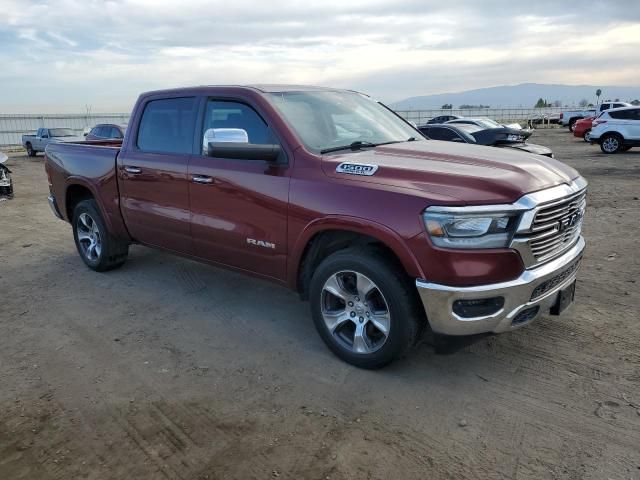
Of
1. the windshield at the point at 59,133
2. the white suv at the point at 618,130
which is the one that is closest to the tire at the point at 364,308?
the white suv at the point at 618,130

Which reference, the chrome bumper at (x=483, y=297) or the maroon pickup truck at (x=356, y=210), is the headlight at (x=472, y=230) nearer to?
the maroon pickup truck at (x=356, y=210)

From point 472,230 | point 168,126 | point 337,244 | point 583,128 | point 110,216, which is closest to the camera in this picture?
point 472,230

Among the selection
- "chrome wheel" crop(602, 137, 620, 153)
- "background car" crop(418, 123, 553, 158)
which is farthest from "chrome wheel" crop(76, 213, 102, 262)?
"chrome wheel" crop(602, 137, 620, 153)

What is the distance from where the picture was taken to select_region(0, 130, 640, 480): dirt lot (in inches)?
108

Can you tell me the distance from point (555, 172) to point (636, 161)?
51.3 ft

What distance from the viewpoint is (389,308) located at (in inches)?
131

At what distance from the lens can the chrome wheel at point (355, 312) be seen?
137 inches

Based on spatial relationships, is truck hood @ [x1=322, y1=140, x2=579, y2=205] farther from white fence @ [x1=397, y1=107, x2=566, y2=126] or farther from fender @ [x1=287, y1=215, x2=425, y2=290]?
white fence @ [x1=397, y1=107, x2=566, y2=126]

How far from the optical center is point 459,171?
3.29m

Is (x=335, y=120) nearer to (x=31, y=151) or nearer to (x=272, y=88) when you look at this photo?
(x=272, y=88)

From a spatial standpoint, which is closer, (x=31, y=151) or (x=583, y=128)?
(x=583, y=128)

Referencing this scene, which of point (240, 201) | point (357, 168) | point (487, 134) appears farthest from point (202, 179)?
point (487, 134)

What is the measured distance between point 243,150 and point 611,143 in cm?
1988

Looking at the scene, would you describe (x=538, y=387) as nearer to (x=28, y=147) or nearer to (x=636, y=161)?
(x=636, y=161)
